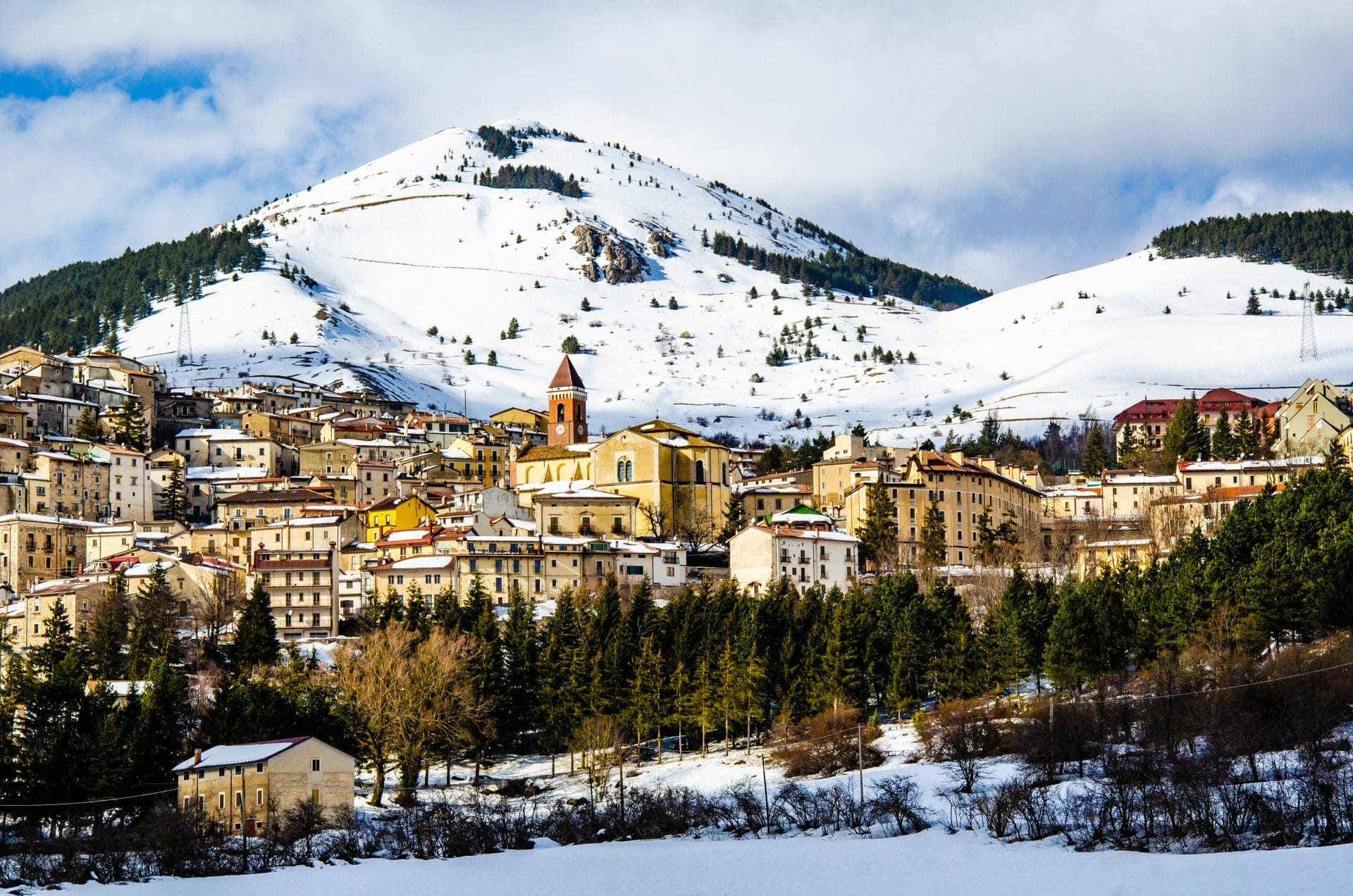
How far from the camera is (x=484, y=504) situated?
108 metres

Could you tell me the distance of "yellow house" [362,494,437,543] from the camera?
10925 centimetres

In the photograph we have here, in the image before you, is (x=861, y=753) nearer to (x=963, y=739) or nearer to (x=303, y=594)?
(x=963, y=739)

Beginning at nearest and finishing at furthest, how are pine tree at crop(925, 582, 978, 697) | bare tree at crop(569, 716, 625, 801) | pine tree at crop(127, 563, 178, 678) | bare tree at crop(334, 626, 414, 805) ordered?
bare tree at crop(569, 716, 625, 801), bare tree at crop(334, 626, 414, 805), pine tree at crop(925, 582, 978, 697), pine tree at crop(127, 563, 178, 678)

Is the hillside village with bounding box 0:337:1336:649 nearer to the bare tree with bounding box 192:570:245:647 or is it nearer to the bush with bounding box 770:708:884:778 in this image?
the bare tree with bounding box 192:570:245:647

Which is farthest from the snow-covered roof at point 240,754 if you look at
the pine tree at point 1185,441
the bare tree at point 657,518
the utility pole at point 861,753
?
the pine tree at point 1185,441

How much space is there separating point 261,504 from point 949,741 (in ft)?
210

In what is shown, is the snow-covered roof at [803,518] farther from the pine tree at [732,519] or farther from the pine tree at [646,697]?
the pine tree at [646,697]

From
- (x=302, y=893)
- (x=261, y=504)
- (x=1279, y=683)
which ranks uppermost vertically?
(x=261, y=504)

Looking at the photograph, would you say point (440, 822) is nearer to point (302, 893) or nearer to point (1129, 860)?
point (302, 893)

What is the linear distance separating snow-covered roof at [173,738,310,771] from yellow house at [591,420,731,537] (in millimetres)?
53720

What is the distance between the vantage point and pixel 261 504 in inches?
4486

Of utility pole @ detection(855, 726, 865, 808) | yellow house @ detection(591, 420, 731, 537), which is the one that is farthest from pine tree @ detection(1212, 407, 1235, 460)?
utility pole @ detection(855, 726, 865, 808)

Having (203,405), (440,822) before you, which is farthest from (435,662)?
(203,405)

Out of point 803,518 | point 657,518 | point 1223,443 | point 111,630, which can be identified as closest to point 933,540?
point 803,518
